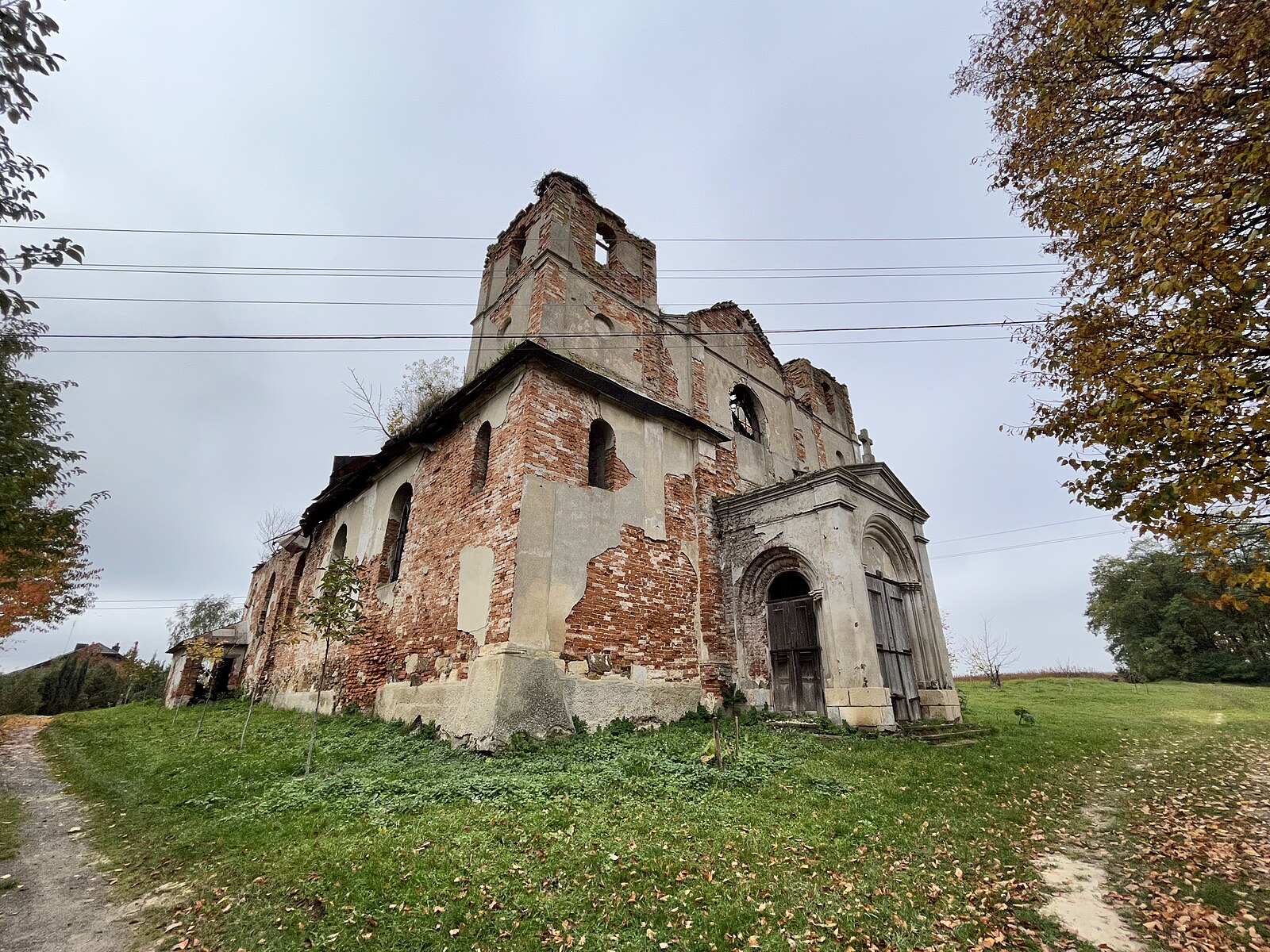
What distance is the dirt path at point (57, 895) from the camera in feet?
13.6

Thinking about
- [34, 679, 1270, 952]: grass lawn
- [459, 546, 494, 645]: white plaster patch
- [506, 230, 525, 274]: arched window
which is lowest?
[34, 679, 1270, 952]: grass lawn

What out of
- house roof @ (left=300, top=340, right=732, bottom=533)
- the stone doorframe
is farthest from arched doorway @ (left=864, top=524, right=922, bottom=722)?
Answer: house roof @ (left=300, top=340, right=732, bottom=533)

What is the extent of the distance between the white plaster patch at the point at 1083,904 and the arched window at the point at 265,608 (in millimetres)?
23785

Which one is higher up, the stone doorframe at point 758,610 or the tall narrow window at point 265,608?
the tall narrow window at point 265,608

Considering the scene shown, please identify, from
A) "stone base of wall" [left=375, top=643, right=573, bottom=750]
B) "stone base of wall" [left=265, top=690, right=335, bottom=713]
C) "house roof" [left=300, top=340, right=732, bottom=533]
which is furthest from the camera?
"stone base of wall" [left=265, top=690, right=335, bottom=713]

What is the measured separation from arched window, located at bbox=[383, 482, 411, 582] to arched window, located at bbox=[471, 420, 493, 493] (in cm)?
328

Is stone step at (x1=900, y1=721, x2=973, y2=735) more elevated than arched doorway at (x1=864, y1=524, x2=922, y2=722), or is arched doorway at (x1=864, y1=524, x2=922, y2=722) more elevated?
arched doorway at (x1=864, y1=524, x2=922, y2=722)

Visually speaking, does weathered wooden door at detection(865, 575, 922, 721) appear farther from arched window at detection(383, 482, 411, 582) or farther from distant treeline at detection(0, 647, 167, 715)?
distant treeline at detection(0, 647, 167, 715)

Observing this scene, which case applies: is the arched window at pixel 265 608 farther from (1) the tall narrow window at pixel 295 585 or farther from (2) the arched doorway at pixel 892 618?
(2) the arched doorway at pixel 892 618

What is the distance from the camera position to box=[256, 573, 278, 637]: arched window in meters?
21.9

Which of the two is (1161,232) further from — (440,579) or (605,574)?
(440,579)

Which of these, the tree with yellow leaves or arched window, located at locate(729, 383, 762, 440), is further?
arched window, located at locate(729, 383, 762, 440)

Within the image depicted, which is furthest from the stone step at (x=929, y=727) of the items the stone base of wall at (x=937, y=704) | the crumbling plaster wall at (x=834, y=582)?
the stone base of wall at (x=937, y=704)

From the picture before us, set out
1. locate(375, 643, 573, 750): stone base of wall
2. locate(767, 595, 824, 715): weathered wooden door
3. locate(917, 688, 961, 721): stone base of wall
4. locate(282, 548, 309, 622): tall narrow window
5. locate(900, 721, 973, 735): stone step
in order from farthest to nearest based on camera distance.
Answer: locate(282, 548, 309, 622): tall narrow window
locate(917, 688, 961, 721): stone base of wall
locate(767, 595, 824, 715): weathered wooden door
locate(900, 721, 973, 735): stone step
locate(375, 643, 573, 750): stone base of wall
